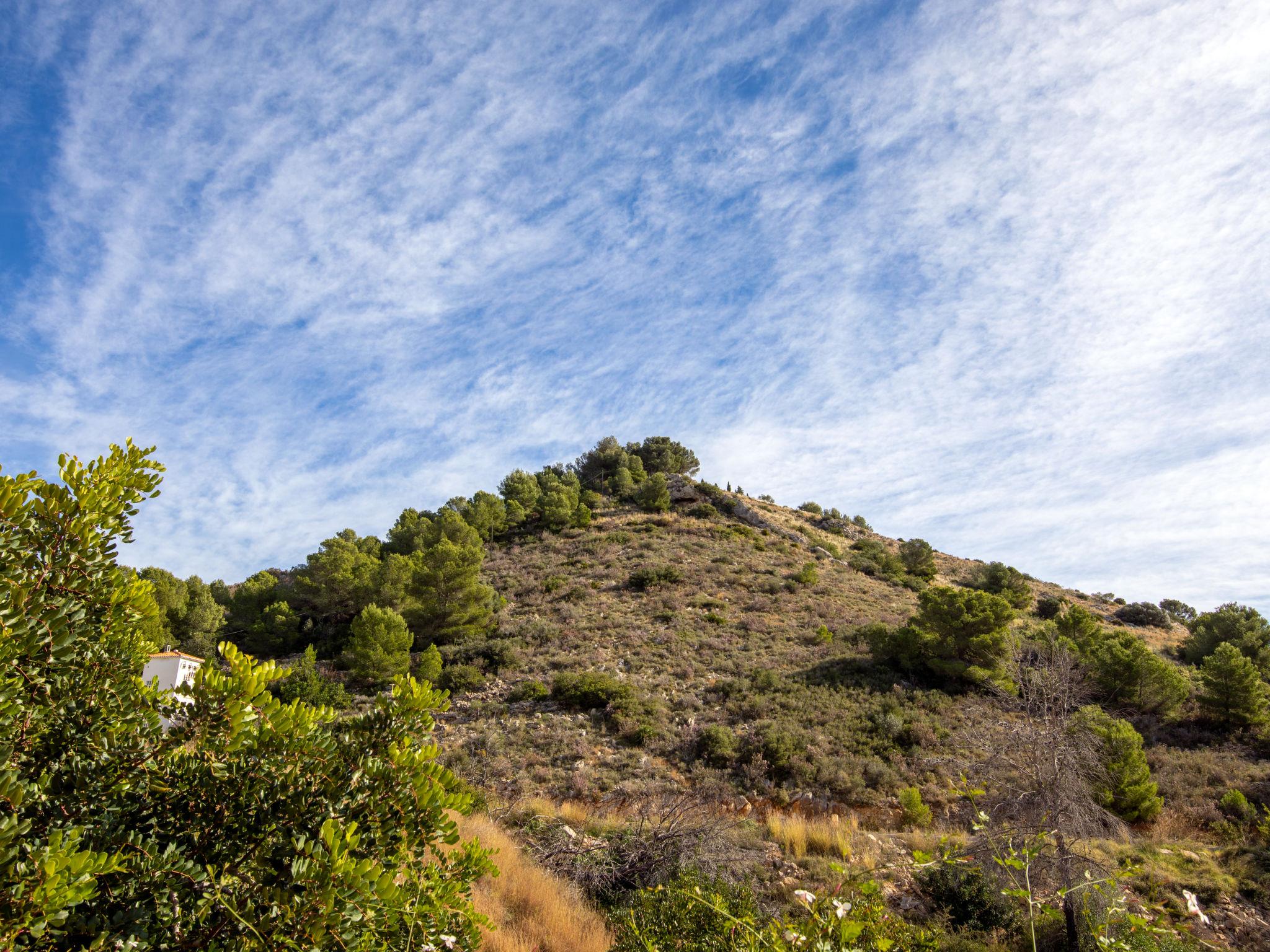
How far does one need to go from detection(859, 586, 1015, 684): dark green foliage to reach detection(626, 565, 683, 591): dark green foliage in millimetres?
10580

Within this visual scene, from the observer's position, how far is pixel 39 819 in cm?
202

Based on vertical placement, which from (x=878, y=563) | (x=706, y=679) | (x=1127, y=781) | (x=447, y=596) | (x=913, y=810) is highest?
(x=878, y=563)

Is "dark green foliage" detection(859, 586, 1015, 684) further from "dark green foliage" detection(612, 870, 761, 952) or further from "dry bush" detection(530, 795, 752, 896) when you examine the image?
"dark green foliage" detection(612, 870, 761, 952)

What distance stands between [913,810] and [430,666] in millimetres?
13319

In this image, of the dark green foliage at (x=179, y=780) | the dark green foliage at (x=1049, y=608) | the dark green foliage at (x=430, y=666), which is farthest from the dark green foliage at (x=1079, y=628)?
the dark green foliage at (x=179, y=780)

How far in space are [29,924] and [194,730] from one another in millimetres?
884

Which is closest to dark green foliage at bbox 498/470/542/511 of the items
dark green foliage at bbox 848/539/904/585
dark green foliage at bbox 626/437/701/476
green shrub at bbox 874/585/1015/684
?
dark green foliage at bbox 626/437/701/476

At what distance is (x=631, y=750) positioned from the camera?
14.0m

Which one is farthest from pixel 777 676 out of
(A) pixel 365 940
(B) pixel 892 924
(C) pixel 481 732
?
(A) pixel 365 940

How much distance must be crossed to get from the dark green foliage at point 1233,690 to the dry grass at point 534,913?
16057mm

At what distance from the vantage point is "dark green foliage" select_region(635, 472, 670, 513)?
4181cm

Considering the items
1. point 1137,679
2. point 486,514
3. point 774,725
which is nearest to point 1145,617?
point 1137,679

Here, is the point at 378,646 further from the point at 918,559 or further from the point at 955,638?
the point at 918,559

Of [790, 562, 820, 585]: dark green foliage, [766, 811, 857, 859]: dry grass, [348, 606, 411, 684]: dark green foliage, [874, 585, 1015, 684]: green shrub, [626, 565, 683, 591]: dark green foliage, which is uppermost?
[790, 562, 820, 585]: dark green foliage
